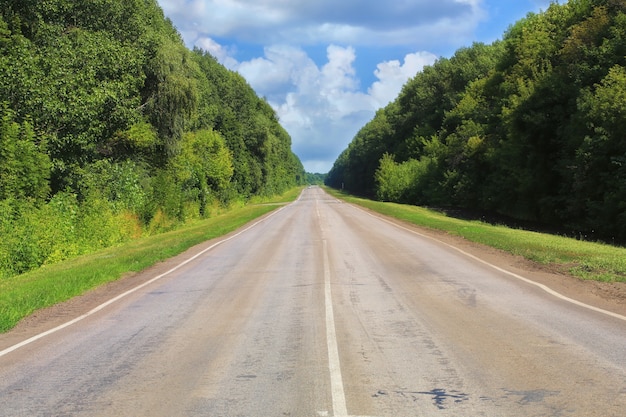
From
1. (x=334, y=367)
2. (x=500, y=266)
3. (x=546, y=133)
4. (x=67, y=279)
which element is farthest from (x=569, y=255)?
(x=546, y=133)

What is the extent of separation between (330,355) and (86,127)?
22.2 meters

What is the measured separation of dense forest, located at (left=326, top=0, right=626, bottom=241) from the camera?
27344mm

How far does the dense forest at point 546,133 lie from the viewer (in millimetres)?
27344

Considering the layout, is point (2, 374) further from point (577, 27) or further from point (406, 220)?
point (577, 27)

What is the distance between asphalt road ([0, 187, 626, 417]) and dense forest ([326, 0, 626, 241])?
20.3m

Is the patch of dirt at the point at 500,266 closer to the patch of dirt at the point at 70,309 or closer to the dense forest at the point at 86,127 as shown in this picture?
the patch of dirt at the point at 70,309

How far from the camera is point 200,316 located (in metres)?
8.83

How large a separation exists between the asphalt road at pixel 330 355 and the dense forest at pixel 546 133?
20.3 meters

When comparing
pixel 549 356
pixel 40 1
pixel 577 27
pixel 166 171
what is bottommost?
pixel 549 356

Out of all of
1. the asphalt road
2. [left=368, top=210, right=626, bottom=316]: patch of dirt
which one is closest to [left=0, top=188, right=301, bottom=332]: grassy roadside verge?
the asphalt road

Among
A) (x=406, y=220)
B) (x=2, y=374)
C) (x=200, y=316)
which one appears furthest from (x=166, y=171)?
(x=2, y=374)

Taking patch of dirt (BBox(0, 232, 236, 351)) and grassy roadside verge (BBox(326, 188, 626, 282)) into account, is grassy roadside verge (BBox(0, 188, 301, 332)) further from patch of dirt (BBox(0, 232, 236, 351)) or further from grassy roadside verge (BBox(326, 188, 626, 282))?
grassy roadside verge (BBox(326, 188, 626, 282))

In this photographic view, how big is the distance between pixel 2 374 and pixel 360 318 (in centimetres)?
513

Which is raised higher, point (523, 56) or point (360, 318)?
point (523, 56)
